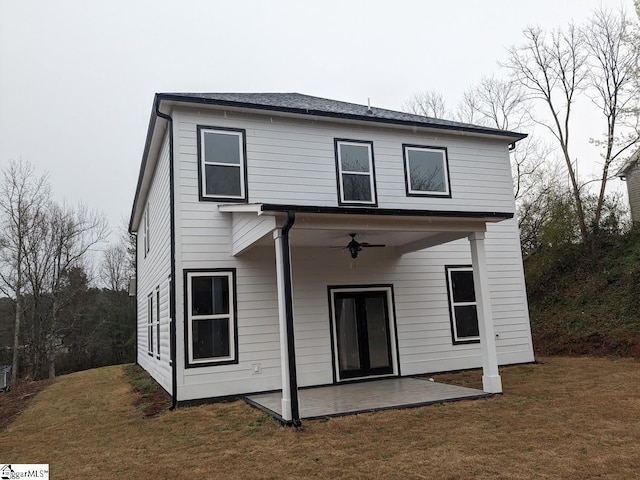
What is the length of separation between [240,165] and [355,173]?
234cm

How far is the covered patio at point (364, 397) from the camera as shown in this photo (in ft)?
21.1

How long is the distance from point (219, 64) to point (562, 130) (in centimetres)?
1408

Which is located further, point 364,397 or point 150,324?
point 150,324

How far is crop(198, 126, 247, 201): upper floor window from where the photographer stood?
8.32 meters

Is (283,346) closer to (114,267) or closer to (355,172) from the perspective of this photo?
(355,172)

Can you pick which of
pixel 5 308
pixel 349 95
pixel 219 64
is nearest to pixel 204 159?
pixel 219 64

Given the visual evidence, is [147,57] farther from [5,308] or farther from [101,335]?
[101,335]

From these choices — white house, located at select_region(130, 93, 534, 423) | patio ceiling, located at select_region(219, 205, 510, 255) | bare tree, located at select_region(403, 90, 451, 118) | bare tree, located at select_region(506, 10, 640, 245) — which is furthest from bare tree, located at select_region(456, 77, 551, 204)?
patio ceiling, located at select_region(219, 205, 510, 255)

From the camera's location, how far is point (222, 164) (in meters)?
8.47

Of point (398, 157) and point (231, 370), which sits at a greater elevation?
point (398, 157)

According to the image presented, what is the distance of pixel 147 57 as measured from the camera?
16.9m

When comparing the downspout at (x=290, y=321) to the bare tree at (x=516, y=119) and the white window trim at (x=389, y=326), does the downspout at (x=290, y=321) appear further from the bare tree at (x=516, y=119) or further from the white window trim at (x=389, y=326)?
the bare tree at (x=516, y=119)

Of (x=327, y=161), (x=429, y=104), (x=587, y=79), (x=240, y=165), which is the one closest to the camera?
(x=240, y=165)

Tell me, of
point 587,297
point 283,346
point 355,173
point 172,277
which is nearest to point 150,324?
point 172,277
